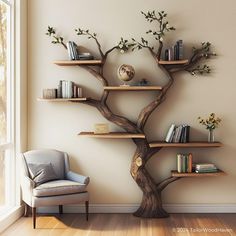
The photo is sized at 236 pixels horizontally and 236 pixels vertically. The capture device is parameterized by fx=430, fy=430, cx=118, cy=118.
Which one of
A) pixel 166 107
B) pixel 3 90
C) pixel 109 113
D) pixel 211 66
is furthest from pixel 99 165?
pixel 211 66

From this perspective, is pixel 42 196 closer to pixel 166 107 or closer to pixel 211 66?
pixel 166 107

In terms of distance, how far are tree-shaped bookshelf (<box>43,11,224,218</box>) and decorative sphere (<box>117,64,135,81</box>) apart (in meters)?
0.16

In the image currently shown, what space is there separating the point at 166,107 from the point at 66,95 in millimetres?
1292

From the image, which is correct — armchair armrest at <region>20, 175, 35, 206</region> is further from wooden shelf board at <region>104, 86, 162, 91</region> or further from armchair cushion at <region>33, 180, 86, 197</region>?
wooden shelf board at <region>104, 86, 162, 91</region>

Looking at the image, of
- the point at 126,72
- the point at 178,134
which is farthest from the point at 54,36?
the point at 178,134

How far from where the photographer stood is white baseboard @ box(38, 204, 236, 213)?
5.54 metres

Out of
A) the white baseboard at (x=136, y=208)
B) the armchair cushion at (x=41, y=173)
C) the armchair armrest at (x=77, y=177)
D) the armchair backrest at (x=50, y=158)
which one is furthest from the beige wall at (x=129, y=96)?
the armchair cushion at (x=41, y=173)

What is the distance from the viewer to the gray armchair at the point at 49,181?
4879 mm

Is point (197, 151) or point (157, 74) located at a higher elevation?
point (157, 74)

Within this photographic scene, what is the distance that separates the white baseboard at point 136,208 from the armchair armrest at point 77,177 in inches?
19.2

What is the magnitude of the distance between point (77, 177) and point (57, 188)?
1.31 feet

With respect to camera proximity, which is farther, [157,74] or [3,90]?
[157,74]

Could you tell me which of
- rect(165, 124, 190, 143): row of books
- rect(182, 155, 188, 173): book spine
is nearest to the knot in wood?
rect(165, 124, 190, 143): row of books

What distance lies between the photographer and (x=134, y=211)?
18.3ft
